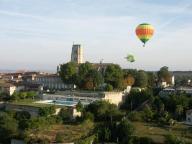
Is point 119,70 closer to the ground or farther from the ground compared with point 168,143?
farther from the ground

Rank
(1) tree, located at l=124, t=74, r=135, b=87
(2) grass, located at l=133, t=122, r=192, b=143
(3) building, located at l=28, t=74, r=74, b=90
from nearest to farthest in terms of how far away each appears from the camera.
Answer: (2) grass, located at l=133, t=122, r=192, b=143
(1) tree, located at l=124, t=74, r=135, b=87
(3) building, located at l=28, t=74, r=74, b=90

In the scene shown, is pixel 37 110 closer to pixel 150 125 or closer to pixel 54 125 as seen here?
pixel 54 125

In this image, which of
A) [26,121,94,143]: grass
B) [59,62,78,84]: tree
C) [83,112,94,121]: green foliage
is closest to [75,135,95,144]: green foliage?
[26,121,94,143]: grass

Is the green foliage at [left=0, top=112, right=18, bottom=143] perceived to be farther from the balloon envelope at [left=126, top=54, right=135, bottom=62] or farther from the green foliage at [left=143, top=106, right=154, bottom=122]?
the balloon envelope at [left=126, top=54, right=135, bottom=62]

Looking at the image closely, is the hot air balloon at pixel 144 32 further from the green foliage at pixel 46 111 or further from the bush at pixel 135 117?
the green foliage at pixel 46 111

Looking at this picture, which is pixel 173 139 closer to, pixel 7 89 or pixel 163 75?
pixel 7 89

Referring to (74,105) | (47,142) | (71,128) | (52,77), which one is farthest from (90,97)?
(52,77)
